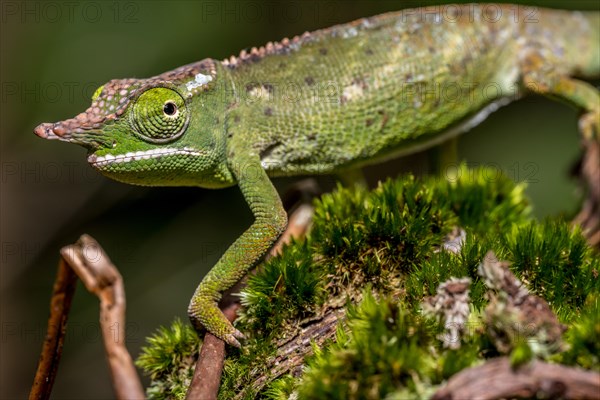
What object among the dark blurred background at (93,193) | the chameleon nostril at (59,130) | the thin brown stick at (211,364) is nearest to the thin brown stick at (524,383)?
the thin brown stick at (211,364)

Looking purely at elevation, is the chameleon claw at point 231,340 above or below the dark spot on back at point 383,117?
below

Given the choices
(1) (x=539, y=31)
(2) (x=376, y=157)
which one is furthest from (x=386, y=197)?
(1) (x=539, y=31)

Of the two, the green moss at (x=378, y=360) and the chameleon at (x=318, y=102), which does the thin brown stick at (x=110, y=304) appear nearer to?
the chameleon at (x=318, y=102)

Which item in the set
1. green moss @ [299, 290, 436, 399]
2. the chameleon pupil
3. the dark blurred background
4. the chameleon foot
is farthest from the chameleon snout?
the dark blurred background

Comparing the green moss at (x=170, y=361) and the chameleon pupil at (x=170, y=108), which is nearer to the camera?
the green moss at (x=170, y=361)

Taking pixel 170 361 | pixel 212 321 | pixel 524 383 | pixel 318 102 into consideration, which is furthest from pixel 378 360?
pixel 318 102

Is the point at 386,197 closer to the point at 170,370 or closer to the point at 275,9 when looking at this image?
the point at 170,370

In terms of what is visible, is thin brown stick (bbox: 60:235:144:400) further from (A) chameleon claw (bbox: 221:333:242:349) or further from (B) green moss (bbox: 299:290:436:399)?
(B) green moss (bbox: 299:290:436:399)

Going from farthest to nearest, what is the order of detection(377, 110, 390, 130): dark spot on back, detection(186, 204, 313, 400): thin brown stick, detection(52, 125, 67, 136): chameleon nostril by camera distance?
detection(377, 110, 390, 130): dark spot on back, detection(52, 125, 67, 136): chameleon nostril, detection(186, 204, 313, 400): thin brown stick
